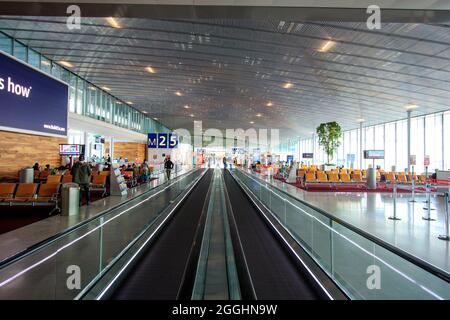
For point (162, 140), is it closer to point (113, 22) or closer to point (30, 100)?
point (113, 22)

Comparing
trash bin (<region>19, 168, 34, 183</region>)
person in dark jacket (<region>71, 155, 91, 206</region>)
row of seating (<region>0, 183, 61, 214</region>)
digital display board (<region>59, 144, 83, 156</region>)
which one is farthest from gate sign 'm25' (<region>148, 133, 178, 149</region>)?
row of seating (<region>0, 183, 61, 214</region>)

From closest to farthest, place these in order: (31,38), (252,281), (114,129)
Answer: (252,281)
(31,38)
(114,129)

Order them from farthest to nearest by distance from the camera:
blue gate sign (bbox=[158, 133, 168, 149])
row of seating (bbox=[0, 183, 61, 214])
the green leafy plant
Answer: the green leafy plant < blue gate sign (bbox=[158, 133, 168, 149]) < row of seating (bbox=[0, 183, 61, 214])

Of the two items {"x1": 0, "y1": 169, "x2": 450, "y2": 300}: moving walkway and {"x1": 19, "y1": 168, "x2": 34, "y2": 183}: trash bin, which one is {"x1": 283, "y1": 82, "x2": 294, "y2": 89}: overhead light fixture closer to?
{"x1": 0, "y1": 169, "x2": 450, "y2": 300}: moving walkway

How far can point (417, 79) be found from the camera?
15750mm

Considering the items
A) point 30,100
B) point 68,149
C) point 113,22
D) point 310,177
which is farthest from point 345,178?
point 68,149

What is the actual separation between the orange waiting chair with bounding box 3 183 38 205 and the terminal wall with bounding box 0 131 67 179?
5637 millimetres

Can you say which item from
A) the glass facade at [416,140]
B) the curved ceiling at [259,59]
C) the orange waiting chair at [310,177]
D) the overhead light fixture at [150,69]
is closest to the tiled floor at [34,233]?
the curved ceiling at [259,59]

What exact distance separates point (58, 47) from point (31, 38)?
1.21m

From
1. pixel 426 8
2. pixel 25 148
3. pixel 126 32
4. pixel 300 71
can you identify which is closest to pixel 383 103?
pixel 300 71

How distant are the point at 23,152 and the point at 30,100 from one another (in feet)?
29.4

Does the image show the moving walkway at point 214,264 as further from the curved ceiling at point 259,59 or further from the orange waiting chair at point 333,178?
the orange waiting chair at point 333,178

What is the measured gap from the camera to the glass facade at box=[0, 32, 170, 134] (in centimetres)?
1339

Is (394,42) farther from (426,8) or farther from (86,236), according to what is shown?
(86,236)
